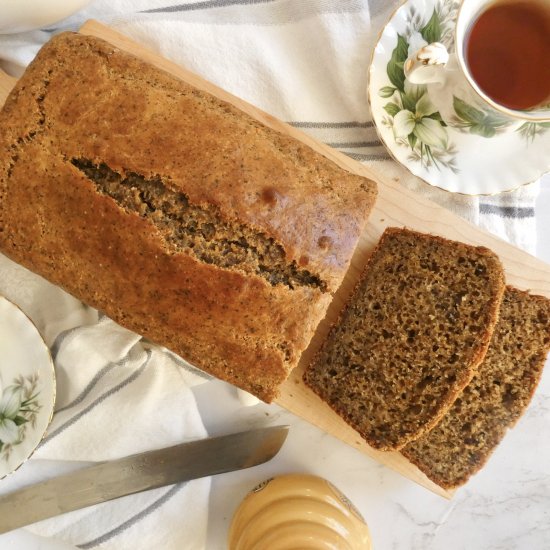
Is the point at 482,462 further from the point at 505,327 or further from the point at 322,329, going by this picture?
the point at 322,329

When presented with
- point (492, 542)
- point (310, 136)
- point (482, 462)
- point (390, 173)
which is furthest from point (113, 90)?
point (492, 542)

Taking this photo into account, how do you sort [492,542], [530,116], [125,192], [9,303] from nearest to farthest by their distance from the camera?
[125,192] → [530,116] → [9,303] → [492,542]

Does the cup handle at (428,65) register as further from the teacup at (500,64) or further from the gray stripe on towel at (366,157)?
the gray stripe on towel at (366,157)

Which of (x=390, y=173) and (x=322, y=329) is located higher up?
(x=390, y=173)

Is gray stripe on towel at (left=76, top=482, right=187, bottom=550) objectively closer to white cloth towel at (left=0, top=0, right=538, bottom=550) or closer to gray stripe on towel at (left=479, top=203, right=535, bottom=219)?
white cloth towel at (left=0, top=0, right=538, bottom=550)

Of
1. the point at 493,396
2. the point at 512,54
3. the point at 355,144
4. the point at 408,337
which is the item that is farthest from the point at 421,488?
the point at 512,54

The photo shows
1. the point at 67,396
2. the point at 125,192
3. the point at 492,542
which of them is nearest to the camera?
the point at 125,192

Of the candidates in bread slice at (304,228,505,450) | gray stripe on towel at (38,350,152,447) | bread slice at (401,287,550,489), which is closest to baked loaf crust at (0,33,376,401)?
bread slice at (304,228,505,450)

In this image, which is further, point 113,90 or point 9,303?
point 9,303

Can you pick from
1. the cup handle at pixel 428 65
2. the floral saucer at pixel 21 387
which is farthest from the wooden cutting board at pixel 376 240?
the floral saucer at pixel 21 387
